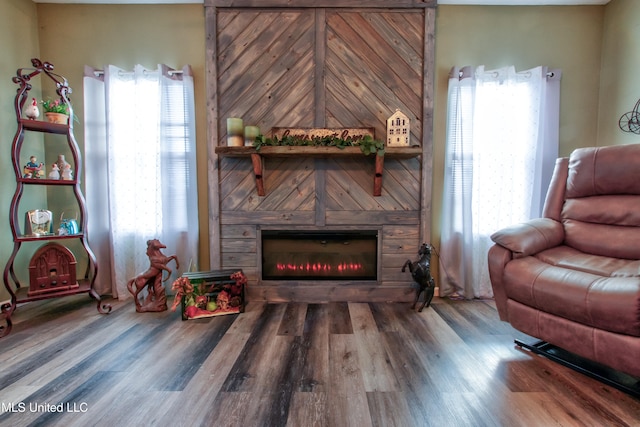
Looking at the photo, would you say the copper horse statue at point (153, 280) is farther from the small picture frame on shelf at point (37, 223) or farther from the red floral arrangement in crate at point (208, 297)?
the small picture frame on shelf at point (37, 223)

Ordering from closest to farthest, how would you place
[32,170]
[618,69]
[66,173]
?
[32,170] < [66,173] < [618,69]

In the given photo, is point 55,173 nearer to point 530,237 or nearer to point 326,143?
point 326,143

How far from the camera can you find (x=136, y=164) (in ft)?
8.77

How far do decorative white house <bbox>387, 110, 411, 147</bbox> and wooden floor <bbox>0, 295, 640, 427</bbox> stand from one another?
1.47 metres

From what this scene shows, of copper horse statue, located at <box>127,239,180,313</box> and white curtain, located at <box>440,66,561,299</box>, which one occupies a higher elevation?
white curtain, located at <box>440,66,561,299</box>

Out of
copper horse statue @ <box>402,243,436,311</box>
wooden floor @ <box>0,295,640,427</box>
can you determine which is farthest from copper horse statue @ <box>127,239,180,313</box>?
copper horse statue @ <box>402,243,436,311</box>

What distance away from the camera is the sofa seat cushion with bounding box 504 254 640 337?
1.34 metres

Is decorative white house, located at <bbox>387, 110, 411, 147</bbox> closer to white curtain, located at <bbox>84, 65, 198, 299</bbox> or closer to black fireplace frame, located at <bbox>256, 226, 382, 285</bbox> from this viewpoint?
black fireplace frame, located at <bbox>256, 226, 382, 285</bbox>

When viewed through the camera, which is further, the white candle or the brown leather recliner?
the white candle

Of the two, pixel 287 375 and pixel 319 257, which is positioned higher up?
pixel 319 257

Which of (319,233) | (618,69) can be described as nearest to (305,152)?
(319,233)

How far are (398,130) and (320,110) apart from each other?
0.73 metres

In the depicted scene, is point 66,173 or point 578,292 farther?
point 66,173

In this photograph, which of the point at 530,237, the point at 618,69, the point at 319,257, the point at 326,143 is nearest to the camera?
the point at 530,237
